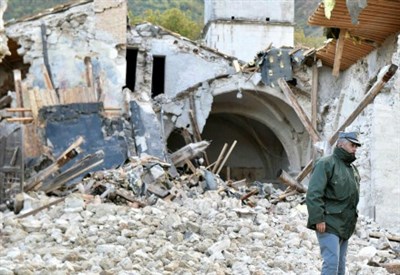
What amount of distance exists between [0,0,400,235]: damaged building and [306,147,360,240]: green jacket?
3.97m

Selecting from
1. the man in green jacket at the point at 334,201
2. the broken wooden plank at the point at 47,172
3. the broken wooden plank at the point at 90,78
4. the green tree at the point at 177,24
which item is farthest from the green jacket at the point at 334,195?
the green tree at the point at 177,24

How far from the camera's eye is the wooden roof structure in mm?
10375

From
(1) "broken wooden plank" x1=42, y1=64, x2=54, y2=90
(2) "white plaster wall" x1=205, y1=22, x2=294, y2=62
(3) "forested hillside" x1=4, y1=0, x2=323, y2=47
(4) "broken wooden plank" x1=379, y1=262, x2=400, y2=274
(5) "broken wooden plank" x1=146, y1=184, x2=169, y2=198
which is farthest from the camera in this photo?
(3) "forested hillside" x1=4, y1=0, x2=323, y2=47

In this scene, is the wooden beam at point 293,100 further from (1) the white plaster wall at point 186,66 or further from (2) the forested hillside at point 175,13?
(2) the forested hillside at point 175,13

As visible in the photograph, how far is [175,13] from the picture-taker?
32.8 meters

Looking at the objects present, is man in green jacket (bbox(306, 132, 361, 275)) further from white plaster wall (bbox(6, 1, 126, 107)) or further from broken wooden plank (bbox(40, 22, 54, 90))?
broken wooden plank (bbox(40, 22, 54, 90))

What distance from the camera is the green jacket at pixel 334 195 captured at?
16.8 feet

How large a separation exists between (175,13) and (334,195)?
1125 inches

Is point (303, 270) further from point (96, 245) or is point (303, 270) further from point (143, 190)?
point (143, 190)

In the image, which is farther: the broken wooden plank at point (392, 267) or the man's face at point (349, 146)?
the broken wooden plank at point (392, 267)

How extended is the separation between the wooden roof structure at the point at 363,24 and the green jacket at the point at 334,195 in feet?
17.7

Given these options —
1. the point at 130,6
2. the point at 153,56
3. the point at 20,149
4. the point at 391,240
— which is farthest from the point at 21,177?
the point at 130,6

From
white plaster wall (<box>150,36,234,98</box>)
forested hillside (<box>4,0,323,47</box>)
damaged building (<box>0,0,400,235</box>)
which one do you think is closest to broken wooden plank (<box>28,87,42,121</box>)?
damaged building (<box>0,0,400,235</box>)

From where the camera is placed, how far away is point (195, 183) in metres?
12.6
